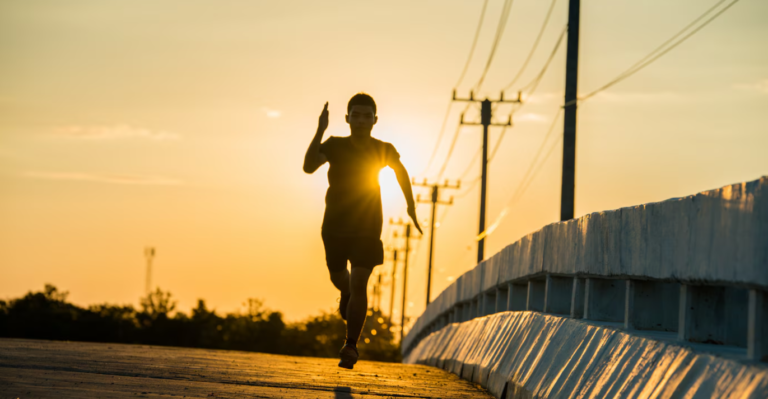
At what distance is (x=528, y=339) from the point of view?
7609 mm

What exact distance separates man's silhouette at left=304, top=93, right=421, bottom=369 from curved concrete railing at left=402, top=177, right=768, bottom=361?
1.41 metres

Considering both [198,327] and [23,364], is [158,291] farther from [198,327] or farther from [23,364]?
[23,364]

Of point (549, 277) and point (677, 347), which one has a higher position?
point (549, 277)

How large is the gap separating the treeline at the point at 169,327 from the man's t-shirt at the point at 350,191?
131 ft

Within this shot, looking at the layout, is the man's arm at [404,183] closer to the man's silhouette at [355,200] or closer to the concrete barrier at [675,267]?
the man's silhouette at [355,200]

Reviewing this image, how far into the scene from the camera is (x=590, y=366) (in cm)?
541

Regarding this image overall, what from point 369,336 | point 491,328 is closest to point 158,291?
point 369,336

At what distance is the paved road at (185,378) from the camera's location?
6008 mm

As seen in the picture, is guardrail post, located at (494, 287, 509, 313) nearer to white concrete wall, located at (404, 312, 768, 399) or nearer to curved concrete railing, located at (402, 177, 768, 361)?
white concrete wall, located at (404, 312, 768, 399)

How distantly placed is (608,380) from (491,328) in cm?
512

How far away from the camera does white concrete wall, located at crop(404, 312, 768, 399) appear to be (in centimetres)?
375

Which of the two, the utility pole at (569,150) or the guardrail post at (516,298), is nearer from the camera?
the guardrail post at (516,298)

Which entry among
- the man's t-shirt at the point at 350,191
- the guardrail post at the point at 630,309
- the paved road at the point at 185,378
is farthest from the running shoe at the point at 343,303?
the guardrail post at the point at 630,309

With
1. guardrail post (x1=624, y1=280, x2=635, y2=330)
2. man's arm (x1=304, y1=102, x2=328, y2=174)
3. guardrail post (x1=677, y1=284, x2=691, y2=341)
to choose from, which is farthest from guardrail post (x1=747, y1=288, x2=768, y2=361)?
man's arm (x1=304, y1=102, x2=328, y2=174)
